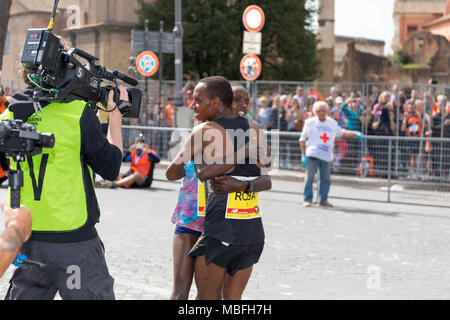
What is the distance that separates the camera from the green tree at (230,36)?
109ft

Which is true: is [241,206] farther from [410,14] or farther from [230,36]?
[410,14]

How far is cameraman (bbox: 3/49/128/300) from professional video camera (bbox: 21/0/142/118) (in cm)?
8

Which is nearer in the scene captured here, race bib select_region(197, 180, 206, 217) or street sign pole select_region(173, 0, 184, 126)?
race bib select_region(197, 180, 206, 217)

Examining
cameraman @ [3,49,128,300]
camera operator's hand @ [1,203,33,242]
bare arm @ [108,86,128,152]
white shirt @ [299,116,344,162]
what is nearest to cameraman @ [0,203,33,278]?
camera operator's hand @ [1,203,33,242]

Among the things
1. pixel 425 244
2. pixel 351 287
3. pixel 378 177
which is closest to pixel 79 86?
pixel 351 287

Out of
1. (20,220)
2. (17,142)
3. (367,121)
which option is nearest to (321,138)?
(367,121)

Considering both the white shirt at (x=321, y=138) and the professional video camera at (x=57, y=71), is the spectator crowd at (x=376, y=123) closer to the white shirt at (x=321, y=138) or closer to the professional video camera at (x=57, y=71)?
the white shirt at (x=321, y=138)

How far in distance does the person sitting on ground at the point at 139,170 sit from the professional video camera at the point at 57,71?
1075cm

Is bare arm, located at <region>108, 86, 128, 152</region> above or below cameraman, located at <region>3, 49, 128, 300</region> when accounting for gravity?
above

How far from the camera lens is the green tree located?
33.2 metres

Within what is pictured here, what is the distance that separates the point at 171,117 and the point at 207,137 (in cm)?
1604

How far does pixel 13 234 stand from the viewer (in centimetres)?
277

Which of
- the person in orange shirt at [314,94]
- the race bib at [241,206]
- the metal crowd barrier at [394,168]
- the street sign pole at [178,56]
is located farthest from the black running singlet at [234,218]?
the street sign pole at [178,56]

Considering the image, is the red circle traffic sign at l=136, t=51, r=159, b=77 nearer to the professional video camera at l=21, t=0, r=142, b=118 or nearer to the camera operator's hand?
the professional video camera at l=21, t=0, r=142, b=118
